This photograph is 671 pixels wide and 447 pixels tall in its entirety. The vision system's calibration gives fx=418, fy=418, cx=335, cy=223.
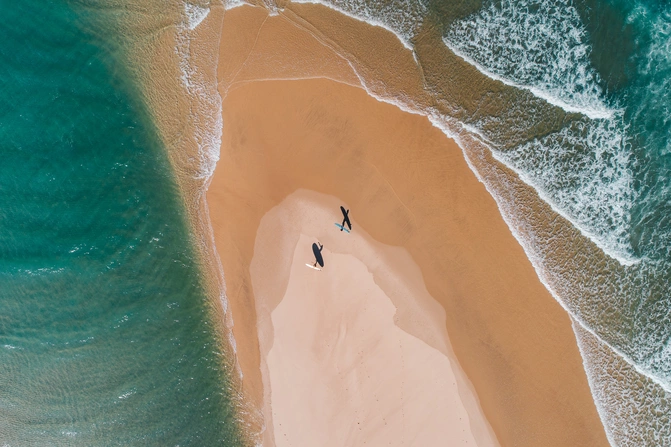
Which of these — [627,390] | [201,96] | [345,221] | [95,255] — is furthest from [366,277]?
[95,255]

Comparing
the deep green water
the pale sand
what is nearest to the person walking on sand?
the pale sand

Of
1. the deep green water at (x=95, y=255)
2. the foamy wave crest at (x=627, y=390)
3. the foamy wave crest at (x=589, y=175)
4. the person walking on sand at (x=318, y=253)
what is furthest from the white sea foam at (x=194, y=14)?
the foamy wave crest at (x=627, y=390)

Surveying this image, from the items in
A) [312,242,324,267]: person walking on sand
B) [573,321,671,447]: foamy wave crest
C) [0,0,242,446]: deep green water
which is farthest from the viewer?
[0,0,242,446]: deep green water

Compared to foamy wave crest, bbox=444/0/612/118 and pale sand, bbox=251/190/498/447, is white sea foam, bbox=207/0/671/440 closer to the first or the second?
foamy wave crest, bbox=444/0/612/118

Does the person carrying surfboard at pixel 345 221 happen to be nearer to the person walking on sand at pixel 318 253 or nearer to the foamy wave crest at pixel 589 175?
the person walking on sand at pixel 318 253

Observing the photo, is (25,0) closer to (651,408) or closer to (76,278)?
(76,278)

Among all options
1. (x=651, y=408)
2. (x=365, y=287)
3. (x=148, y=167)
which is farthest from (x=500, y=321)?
(x=148, y=167)
